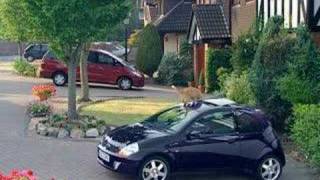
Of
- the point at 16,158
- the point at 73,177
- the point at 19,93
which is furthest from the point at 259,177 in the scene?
the point at 19,93

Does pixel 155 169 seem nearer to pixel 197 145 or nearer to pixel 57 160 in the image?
pixel 197 145

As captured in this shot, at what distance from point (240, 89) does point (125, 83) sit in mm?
11815

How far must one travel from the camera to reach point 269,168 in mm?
11461

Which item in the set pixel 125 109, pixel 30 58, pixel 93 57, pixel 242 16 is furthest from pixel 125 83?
pixel 30 58

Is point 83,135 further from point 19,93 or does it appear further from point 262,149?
point 19,93

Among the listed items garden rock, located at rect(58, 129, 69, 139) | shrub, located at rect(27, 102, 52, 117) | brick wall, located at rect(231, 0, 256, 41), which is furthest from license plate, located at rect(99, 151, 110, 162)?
brick wall, located at rect(231, 0, 256, 41)

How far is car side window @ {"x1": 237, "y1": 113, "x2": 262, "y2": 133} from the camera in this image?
11.3 meters

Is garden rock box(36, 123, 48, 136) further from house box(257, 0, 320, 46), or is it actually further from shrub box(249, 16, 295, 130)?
house box(257, 0, 320, 46)

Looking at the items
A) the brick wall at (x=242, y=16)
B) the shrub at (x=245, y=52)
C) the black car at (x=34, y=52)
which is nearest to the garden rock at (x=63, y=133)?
the shrub at (x=245, y=52)

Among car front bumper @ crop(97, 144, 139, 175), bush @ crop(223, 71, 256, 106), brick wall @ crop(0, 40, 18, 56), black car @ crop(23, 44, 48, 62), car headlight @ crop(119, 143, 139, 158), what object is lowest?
car front bumper @ crop(97, 144, 139, 175)

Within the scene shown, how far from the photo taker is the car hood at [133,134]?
10.9 metres

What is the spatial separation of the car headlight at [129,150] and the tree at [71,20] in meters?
5.62

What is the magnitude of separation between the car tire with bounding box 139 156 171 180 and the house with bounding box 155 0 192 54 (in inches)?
997

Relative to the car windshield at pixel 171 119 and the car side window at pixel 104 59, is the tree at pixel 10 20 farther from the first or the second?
the car windshield at pixel 171 119
